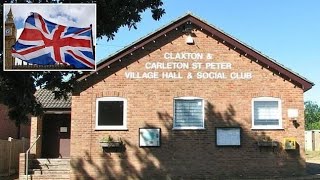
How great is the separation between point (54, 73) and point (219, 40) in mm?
8537

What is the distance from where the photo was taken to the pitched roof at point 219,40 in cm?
2069

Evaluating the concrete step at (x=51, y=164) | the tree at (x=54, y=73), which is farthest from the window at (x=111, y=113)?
the tree at (x=54, y=73)

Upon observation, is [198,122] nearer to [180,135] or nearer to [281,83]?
[180,135]

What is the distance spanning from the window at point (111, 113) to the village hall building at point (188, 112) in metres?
0.04

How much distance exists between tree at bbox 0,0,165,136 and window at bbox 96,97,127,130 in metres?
5.61

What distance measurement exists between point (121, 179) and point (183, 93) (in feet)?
13.7

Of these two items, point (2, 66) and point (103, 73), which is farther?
point (103, 73)

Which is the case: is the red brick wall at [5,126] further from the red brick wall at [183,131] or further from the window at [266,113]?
the window at [266,113]

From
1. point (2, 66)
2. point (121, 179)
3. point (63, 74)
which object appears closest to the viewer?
point (2, 66)

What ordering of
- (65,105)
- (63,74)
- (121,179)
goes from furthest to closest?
1. (65,105)
2. (121,179)
3. (63,74)

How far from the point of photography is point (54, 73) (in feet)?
48.2

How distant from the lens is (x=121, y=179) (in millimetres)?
20141

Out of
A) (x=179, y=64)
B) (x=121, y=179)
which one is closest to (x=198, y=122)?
(x=179, y=64)

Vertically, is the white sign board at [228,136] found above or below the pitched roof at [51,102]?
below
